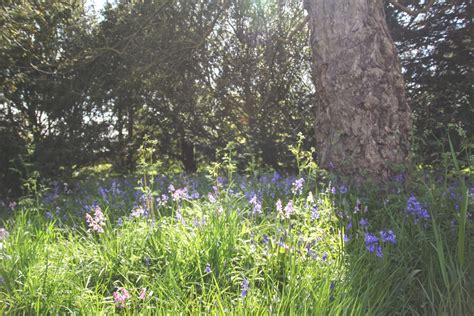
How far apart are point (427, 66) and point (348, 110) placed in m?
3.98

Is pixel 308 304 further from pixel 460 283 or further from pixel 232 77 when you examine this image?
pixel 232 77

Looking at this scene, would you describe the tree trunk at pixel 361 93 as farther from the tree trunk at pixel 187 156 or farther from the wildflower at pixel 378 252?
the tree trunk at pixel 187 156

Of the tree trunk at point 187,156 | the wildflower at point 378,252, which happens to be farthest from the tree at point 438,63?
the tree trunk at point 187,156

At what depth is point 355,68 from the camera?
12.9 feet

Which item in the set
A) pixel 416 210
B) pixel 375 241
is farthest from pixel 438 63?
pixel 375 241

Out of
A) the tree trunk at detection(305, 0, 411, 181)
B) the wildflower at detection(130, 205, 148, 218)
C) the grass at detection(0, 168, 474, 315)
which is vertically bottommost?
the grass at detection(0, 168, 474, 315)

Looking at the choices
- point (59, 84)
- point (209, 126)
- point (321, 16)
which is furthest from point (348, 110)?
point (59, 84)

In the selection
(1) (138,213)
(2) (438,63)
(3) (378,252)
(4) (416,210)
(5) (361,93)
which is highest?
(2) (438,63)

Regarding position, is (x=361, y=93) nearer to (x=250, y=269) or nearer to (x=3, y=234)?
(x=250, y=269)

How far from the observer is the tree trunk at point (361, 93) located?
12.6 feet

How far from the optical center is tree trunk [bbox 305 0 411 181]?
3848 millimetres

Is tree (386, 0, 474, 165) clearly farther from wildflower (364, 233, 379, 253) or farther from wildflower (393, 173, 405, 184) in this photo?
wildflower (364, 233, 379, 253)

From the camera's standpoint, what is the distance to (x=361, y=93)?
390 centimetres

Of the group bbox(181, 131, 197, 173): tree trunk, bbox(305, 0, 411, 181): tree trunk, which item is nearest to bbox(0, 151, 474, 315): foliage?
bbox(305, 0, 411, 181): tree trunk
